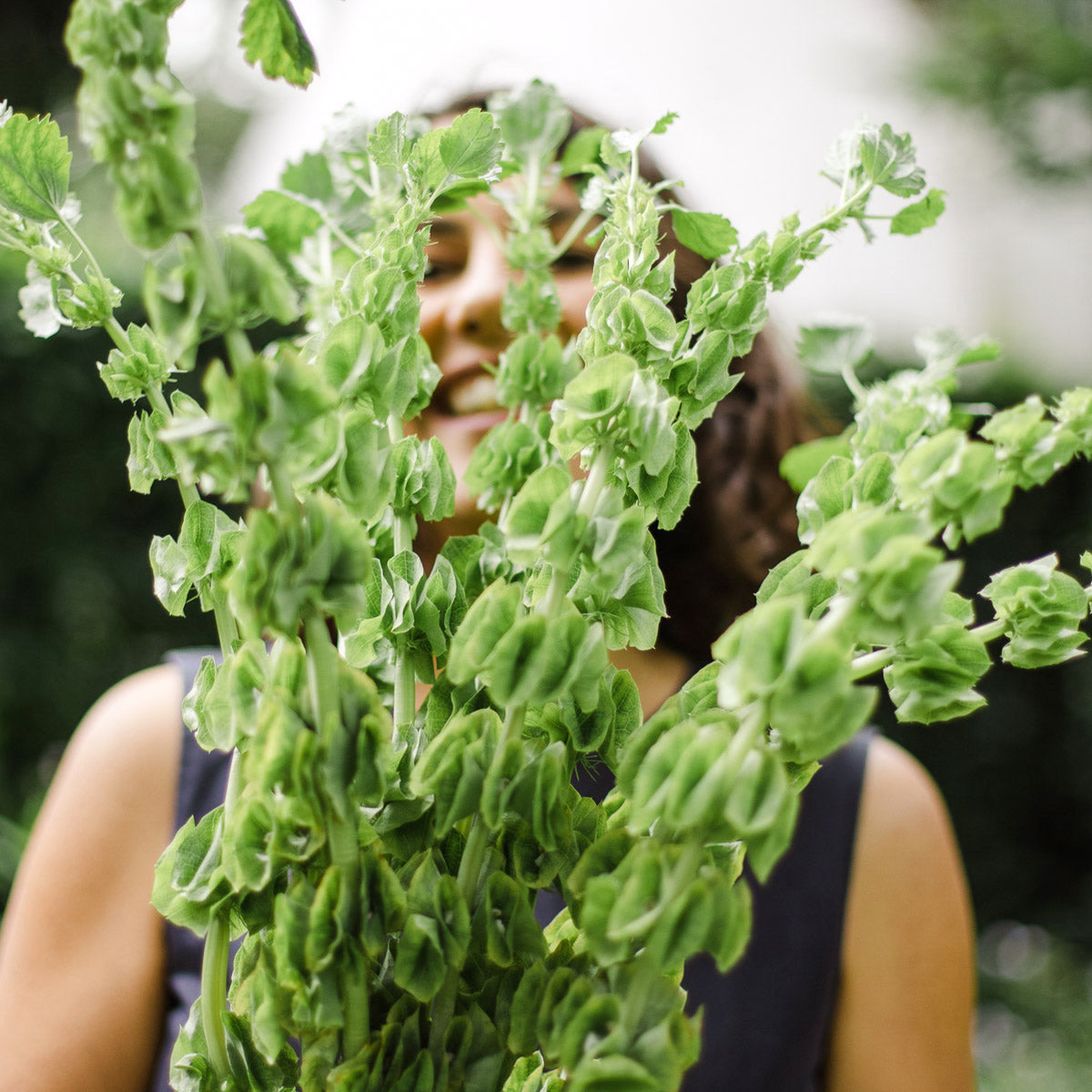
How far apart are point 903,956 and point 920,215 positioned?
690 mm

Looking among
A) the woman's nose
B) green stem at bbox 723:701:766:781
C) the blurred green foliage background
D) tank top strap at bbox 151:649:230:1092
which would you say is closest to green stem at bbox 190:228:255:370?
green stem at bbox 723:701:766:781

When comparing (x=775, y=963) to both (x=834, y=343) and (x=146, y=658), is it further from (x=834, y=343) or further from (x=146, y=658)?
(x=146, y=658)

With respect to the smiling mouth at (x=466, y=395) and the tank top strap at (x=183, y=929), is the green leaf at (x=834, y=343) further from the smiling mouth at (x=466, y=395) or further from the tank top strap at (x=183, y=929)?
the tank top strap at (x=183, y=929)

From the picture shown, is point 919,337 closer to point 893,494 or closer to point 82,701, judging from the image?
point 893,494

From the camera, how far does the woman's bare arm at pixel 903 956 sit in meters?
0.75

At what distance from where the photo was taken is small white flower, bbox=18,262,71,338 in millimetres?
262

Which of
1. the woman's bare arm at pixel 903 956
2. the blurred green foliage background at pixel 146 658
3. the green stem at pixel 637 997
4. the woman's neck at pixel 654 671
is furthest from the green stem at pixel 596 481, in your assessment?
the blurred green foliage background at pixel 146 658

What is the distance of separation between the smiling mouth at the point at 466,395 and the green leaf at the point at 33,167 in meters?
0.24

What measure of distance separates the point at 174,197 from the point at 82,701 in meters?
2.37

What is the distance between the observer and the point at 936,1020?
0.75m

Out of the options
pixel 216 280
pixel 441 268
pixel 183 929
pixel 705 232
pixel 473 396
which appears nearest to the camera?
pixel 216 280

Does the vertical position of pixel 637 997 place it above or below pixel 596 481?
below

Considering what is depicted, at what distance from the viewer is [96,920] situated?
27.4 inches

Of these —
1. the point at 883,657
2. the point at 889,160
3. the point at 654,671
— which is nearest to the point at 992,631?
the point at 883,657
